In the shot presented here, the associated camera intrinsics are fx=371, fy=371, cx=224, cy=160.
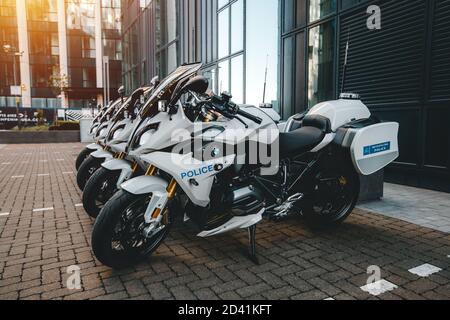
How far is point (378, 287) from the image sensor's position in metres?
2.90

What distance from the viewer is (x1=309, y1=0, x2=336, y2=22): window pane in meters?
8.48

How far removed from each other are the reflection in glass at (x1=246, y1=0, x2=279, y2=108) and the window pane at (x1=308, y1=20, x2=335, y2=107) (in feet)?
5.34

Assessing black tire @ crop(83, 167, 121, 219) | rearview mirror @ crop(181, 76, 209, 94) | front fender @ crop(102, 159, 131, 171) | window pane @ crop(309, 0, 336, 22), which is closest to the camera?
rearview mirror @ crop(181, 76, 209, 94)

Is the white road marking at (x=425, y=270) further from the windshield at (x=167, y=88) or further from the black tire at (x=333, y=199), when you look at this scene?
the windshield at (x=167, y=88)

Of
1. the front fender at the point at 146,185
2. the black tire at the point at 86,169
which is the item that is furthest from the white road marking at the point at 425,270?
the black tire at the point at 86,169

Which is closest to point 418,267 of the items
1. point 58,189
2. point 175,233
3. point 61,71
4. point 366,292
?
point 366,292

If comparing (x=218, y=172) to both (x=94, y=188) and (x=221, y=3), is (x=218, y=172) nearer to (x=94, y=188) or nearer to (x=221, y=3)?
(x=94, y=188)

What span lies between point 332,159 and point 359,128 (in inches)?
17.5

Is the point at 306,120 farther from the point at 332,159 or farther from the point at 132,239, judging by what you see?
the point at 132,239

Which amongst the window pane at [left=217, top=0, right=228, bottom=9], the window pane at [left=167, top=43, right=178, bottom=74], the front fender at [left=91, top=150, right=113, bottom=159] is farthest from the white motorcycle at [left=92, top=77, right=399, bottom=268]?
the window pane at [left=167, top=43, right=178, bottom=74]

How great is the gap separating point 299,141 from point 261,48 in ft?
28.3

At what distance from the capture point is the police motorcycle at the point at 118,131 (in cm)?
487

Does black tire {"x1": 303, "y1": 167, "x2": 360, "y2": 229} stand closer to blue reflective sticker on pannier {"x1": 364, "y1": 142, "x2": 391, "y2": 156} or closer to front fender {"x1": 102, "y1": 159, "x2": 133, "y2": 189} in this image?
blue reflective sticker on pannier {"x1": 364, "y1": 142, "x2": 391, "y2": 156}

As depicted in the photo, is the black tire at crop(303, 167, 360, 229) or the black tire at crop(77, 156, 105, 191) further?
the black tire at crop(77, 156, 105, 191)
